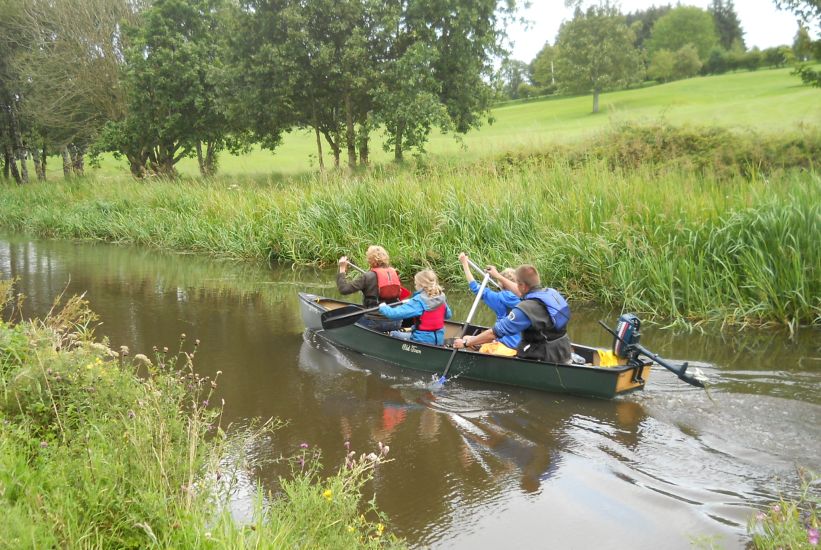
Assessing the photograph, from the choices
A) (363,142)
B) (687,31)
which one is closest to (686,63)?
(687,31)

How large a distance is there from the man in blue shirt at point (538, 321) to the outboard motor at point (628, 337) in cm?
56

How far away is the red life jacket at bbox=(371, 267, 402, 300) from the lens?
9578 mm

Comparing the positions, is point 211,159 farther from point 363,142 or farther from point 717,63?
point 717,63

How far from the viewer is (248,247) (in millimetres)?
16406

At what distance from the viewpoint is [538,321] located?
732 cm

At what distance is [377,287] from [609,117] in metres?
13.9

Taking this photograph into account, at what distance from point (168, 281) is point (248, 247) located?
7.84ft

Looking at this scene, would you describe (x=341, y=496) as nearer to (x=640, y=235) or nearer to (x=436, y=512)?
(x=436, y=512)

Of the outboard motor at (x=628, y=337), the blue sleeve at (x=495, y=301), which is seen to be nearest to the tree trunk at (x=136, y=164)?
the blue sleeve at (x=495, y=301)

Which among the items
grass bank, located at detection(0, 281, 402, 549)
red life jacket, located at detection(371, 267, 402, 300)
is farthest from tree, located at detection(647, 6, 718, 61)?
grass bank, located at detection(0, 281, 402, 549)

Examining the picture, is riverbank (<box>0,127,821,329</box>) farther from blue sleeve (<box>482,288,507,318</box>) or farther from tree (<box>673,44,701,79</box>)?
tree (<box>673,44,701,79</box>)

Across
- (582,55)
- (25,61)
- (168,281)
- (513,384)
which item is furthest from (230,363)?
(582,55)

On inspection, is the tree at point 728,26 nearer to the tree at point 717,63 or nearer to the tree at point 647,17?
the tree at point 647,17

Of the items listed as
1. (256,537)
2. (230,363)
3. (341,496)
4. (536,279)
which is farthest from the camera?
(230,363)
